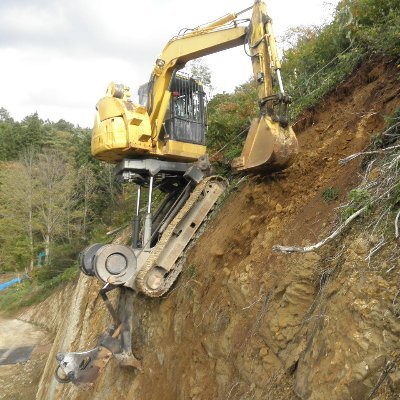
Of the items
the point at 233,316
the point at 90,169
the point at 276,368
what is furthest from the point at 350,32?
the point at 90,169

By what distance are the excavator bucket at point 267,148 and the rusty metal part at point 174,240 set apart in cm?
205

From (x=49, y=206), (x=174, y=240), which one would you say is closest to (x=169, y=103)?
(x=174, y=240)

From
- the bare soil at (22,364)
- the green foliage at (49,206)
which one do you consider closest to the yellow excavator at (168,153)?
the bare soil at (22,364)

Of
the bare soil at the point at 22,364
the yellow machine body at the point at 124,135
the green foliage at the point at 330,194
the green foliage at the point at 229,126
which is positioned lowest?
the bare soil at the point at 22,364

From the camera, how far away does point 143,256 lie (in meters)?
7.19

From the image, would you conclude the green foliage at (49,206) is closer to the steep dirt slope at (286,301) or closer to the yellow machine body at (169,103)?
the yellow machine body at (169,103)

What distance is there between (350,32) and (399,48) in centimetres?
237

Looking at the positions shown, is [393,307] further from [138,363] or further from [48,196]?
[48,196]

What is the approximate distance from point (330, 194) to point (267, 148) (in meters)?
1.08

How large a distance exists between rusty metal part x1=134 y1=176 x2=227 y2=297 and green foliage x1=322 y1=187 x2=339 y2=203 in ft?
10.0

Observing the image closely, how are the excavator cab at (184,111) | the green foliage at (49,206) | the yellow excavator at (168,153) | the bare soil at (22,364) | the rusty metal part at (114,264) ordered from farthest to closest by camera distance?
the green foliage at (49,206) → the bare soil at (22,364) → the excavator cab at (184,111) → the rusty metal part at (114,264) → the yellow excavator at (168,153)

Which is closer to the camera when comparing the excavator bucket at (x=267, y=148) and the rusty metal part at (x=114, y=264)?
the excavator bucket at (x=267, y=148)

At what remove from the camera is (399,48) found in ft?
20.3

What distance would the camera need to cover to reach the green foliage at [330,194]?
4.91 metres
